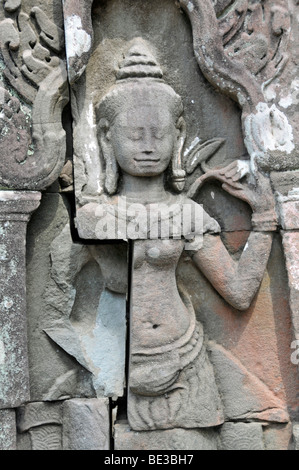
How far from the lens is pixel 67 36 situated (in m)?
3.74

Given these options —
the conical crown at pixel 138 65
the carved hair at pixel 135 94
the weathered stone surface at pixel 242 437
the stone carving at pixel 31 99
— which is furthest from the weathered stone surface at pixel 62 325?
the conical crown at pixel 138 65

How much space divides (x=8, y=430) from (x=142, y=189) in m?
1.61

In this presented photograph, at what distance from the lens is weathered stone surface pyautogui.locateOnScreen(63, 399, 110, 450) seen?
3.85 metres

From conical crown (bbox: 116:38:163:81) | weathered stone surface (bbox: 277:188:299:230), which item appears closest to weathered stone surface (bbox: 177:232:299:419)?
weathered stone surface (bbox: 277:188:299:230)

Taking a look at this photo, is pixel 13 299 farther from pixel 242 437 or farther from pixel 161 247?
pixel 242 437

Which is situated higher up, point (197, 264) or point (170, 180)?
point (170, 180)

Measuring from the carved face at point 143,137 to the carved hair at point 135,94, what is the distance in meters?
0.04

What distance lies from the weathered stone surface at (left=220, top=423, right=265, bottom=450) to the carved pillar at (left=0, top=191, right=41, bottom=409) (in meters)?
1.24

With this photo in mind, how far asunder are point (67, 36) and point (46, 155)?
2.30ft

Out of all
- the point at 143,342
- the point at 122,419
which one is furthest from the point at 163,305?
the point at 122,419

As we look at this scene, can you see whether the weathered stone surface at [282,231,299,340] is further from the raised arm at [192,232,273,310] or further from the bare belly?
the bare belly

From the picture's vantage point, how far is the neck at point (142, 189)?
393 centimetres
